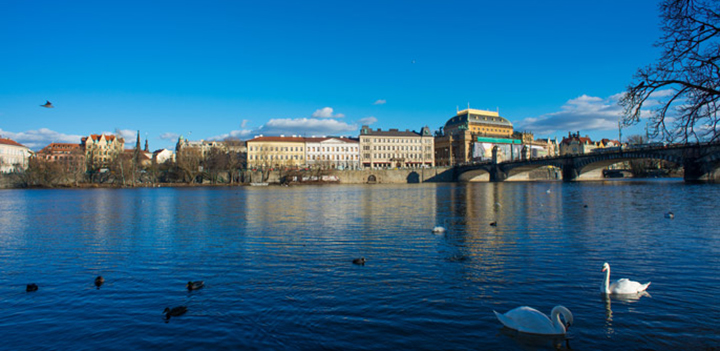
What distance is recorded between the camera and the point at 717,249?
14086 millimetres

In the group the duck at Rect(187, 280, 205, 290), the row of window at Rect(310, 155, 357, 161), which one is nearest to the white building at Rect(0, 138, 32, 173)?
the row of window at Rect(310, 155, 357, 161)

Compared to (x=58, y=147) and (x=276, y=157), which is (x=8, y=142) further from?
(x=276, y=157)


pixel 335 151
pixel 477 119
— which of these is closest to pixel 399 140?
pixel 335 151

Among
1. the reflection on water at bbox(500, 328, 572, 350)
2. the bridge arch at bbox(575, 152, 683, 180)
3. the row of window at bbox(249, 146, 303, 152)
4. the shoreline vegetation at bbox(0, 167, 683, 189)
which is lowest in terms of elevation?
the reflection on water at bbox(500, 328, 572, 350)

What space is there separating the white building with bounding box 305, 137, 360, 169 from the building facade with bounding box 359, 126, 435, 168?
2605 mm

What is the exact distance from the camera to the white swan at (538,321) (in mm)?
7410

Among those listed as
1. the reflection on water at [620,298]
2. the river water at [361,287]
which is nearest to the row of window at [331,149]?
the river water at [361,287]

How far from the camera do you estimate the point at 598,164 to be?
81750mm

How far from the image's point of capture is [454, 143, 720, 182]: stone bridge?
6219 cm

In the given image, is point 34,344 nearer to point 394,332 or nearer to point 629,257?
point 394,332

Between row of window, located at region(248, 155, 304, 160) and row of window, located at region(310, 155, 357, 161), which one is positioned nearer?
row of window, located at region(248, 155, 304, 160)

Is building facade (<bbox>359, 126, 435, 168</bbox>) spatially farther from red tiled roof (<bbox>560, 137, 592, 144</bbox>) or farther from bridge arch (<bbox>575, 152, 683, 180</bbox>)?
red tiled roof (<bbox>560, 137, 592, 144</bbox>)

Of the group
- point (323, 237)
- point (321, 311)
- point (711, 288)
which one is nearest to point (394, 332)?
point (321, 311)

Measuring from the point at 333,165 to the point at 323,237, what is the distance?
11623cm
